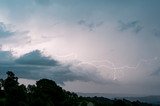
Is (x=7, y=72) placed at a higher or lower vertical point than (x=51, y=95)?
higher

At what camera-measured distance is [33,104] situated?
105500 millimetres

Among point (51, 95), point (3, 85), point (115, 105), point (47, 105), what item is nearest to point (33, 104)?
point (47, 105)

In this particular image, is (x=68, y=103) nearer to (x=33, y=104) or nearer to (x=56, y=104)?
(x=56, y=104)

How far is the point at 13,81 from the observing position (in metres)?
140

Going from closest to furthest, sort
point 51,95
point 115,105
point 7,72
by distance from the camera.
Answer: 1. point 51,95
2. point 7,72
3. point 115,105

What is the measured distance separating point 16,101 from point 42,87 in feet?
103

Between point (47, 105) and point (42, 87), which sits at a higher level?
point (42, 87)

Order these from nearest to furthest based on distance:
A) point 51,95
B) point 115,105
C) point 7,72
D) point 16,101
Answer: point 16,101 → point 51,95 → point 7,72 → point 115,105

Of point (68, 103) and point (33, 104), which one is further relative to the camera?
point (68, 103)

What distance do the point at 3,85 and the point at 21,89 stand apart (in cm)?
3746

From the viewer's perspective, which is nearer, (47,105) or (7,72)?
(47,105)

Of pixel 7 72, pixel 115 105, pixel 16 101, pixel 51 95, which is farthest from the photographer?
pixel 115 105

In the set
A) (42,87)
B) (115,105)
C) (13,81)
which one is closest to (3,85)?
(13,81)

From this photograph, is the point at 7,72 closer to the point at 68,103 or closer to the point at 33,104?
the point at 68,103
